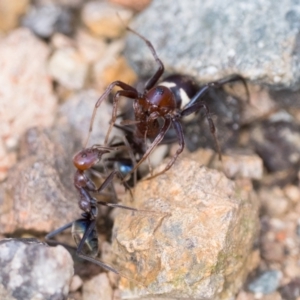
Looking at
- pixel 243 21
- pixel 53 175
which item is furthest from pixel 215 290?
pixel 243 21

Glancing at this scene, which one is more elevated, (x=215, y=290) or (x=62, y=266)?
(x=62, y=266)

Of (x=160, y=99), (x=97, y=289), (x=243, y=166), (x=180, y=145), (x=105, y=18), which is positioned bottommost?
(x=97, y=289)

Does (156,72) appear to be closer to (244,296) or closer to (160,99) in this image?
(160,99)

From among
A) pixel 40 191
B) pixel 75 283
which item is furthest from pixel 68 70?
pixel 75 283

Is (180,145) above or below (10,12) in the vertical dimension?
below

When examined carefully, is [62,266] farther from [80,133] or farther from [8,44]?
[8,44]

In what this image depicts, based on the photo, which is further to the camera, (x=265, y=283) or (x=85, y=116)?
(x=85, y=116)
